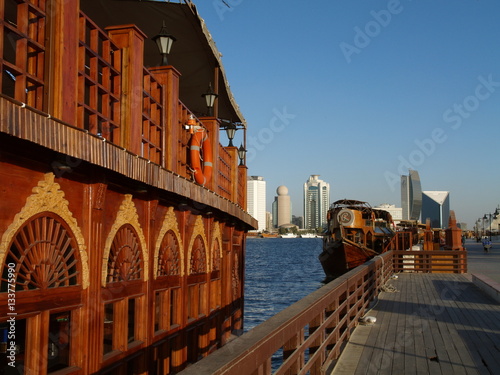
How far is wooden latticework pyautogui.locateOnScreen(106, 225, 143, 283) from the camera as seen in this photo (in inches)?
231

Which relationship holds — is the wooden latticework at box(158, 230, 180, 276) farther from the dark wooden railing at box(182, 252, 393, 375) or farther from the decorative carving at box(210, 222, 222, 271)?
the decorative carving at box(210, 222, 222, 271)

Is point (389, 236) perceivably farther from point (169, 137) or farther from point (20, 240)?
point (20, 240)

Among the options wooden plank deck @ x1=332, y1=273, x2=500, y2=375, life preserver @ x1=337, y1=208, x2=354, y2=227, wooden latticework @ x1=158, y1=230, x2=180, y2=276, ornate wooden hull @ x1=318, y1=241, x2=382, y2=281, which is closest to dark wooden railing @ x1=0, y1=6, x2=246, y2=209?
wooden latticework @ x1=158, y1=230, x2=180, y2=276

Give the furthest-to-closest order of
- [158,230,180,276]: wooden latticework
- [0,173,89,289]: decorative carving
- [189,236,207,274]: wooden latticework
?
[189,236,207,274]: wooden latticework < [158,230,180,276]: wooden latticework < [0,173,89,289]: decorative carving

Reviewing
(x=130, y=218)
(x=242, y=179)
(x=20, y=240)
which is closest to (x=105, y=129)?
(x=130, y=218)

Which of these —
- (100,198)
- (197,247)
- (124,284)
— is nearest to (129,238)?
(124,284)

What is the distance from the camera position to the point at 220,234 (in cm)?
1139

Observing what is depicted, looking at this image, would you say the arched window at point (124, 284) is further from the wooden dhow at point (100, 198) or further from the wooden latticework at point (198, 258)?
the wooden latticework at point (198, 258)

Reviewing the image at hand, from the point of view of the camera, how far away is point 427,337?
8.77 m

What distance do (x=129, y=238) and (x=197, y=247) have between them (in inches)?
127

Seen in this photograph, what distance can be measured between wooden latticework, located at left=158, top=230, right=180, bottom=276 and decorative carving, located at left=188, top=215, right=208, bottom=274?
0.65 m

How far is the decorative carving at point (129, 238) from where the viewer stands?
5.57 m

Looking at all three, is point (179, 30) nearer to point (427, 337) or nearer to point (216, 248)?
point (216, 248)

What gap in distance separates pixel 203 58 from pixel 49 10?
6872 millimetres
